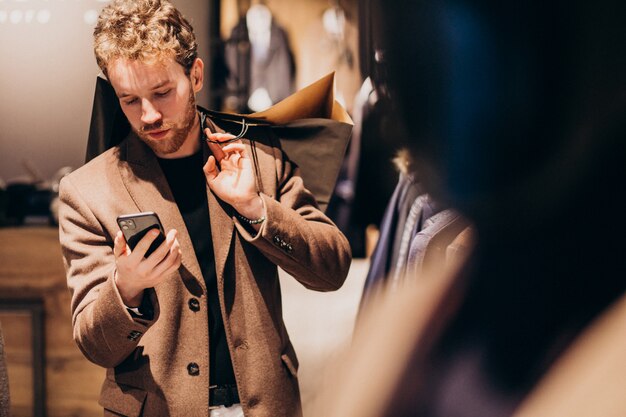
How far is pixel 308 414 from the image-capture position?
240 centimetres

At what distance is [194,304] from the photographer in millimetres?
1261

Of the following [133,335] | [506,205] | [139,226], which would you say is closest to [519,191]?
[506,205]

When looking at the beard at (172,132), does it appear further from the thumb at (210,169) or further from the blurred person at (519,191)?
the blurred person at (519,191)

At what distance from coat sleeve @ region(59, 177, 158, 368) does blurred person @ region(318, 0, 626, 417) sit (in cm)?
79

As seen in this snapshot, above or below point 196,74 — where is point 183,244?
below

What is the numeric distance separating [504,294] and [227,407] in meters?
0.99

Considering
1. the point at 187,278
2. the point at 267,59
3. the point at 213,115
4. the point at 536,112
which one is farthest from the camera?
the point at 267,59

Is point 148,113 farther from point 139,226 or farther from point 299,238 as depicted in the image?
point 299,238

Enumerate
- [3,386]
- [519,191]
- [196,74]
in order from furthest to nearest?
[196,74] → [3,386] → [519,191]

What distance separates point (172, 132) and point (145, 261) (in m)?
0.31

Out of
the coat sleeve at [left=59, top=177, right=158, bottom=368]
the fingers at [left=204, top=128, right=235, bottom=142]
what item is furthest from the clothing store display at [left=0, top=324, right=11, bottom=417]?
the fingers at [left=204, top=128, right=235, bottom=142]

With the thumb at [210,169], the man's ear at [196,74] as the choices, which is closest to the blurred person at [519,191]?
the thumb at [210,169]

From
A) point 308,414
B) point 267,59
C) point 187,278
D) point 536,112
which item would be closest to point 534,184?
point 536,112

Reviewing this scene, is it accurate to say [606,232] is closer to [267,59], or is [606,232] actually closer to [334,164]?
[334,164]
